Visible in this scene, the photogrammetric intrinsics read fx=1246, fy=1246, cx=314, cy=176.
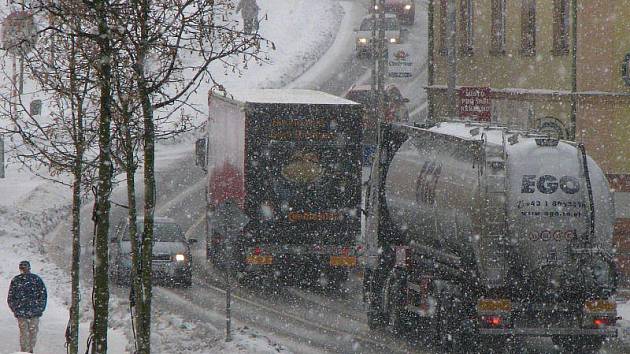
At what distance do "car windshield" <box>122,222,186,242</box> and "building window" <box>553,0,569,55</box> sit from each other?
12901mm

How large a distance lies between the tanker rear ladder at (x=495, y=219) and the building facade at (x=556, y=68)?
965 centimetres

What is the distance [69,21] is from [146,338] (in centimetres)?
345

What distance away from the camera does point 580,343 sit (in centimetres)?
1919

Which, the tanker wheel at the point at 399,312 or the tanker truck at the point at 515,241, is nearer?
the tanker truck at the point at 515,241

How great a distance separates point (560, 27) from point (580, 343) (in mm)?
18166

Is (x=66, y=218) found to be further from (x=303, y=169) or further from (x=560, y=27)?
(x=560, y=27)

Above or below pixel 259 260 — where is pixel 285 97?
above

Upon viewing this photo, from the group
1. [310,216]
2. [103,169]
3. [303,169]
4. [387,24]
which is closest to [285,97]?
[303,169]

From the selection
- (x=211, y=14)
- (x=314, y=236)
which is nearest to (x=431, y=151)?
(x=314, y=236)

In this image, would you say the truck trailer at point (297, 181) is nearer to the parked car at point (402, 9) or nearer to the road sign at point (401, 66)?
the road sign at point (401, 66)

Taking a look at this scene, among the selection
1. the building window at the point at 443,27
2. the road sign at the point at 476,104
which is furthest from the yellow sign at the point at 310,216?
the building window at the point at 443,27

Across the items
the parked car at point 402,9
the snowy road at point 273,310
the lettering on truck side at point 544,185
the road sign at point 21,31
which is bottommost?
the snowy road at point 273,310

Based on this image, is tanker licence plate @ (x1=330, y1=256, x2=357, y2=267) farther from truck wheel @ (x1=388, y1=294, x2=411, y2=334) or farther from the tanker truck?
the tanker truck

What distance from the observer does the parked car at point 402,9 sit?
64312 mm
